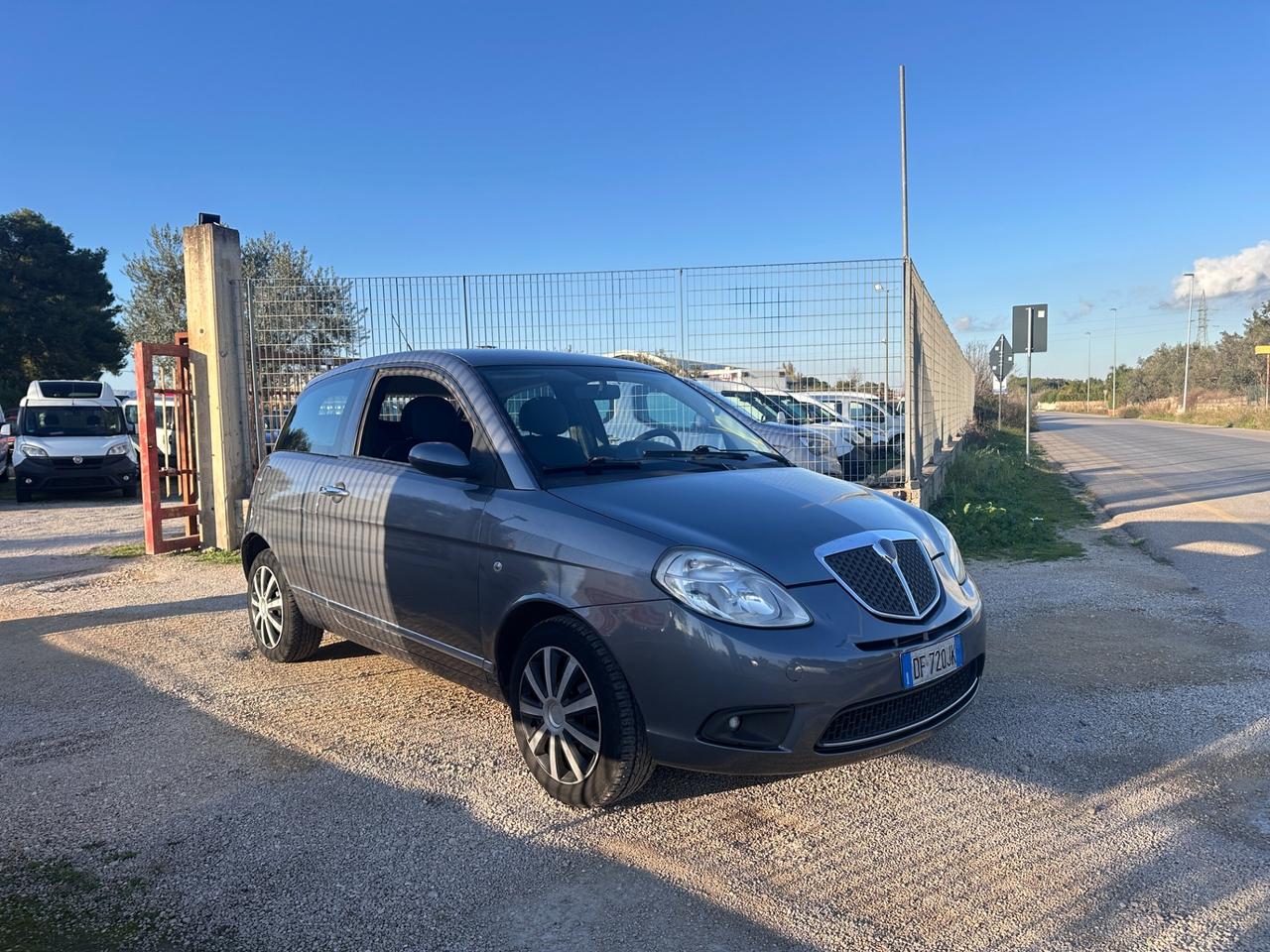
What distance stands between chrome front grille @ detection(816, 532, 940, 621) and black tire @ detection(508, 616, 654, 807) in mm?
877

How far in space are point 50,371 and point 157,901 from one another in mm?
36740

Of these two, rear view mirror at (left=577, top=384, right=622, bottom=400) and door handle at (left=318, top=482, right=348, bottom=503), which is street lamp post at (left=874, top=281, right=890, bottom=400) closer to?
rear view mirror at (left=577, top=384, right=622, bottom=400)

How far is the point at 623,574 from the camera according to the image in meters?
3.18

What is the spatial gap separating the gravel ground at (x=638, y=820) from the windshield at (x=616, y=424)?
134cm

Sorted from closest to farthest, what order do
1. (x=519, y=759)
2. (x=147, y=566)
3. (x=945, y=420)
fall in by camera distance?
1. (x=519, y=759)
2. (x=147, y=566)
3. (x=945, y=420)

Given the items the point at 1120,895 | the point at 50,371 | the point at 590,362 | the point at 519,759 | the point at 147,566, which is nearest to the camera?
the point at 1120,895

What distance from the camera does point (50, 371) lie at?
3334 centimetres

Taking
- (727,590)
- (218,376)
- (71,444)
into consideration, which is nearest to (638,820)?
(727,590)

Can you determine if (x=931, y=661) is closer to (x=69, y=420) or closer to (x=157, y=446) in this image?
(x=157, y=446)

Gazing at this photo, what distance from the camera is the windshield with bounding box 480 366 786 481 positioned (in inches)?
154

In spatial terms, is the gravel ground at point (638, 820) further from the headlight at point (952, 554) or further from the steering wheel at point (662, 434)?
the steering wheel at point (662, 434)

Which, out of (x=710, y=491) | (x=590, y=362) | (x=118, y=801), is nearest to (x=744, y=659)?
(x=710, y=491)

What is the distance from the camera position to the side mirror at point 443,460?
12.6 ft

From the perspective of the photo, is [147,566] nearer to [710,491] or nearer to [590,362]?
[590,362]
